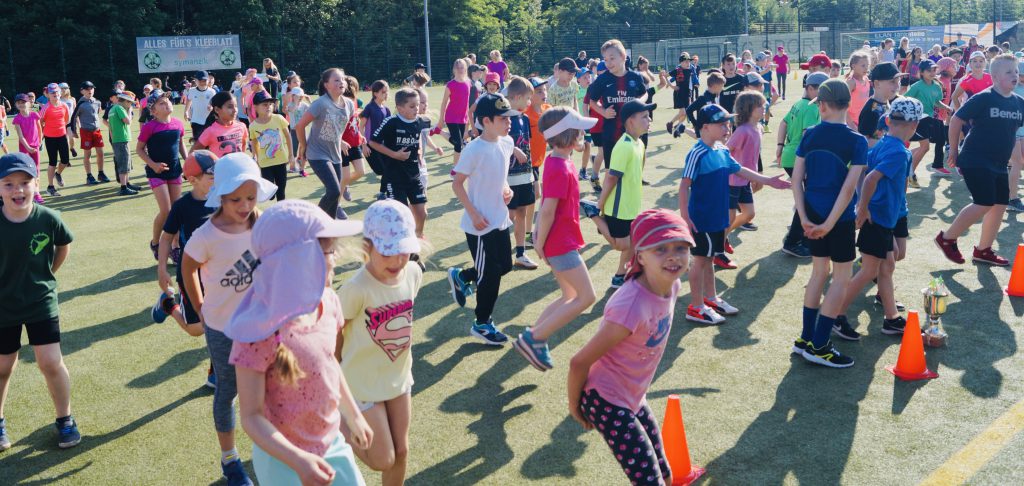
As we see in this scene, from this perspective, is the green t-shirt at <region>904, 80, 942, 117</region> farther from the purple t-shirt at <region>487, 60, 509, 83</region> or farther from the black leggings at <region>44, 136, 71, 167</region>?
the black leggings at <region>44, 136, 71, 167</region>

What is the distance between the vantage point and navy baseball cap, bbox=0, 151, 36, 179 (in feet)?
16.8

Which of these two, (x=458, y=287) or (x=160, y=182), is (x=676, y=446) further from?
(x=160, y=182)

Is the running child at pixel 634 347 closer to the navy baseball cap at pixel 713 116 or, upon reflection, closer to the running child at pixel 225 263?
the running child at pixel 225 263

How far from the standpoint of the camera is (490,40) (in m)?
57.2

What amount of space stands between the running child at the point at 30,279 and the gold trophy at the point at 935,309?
246 inches

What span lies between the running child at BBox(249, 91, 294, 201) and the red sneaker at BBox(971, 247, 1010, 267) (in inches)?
307

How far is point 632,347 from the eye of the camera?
3.86 m

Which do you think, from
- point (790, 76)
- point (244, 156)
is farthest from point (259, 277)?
point (790, 76)

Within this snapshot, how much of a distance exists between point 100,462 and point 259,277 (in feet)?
10.6

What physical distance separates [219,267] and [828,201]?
14.0 ft

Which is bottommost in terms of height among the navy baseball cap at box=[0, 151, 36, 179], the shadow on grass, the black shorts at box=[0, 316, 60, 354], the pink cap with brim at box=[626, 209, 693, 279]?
the shadow on grass

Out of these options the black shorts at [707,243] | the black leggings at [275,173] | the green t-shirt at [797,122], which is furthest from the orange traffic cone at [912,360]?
the black leggings at [275,173]

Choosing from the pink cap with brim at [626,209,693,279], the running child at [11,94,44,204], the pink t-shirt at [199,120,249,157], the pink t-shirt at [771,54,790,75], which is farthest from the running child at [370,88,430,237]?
the pink t-shirt at [771,54,790,75]

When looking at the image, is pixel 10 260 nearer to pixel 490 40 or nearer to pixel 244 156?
pixel 244 156
